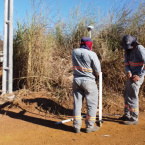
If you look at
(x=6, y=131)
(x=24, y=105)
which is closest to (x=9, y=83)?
(x=24, y=105)

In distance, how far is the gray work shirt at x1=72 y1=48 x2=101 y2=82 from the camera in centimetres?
371

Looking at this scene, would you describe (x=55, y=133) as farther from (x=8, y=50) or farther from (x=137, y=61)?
(x=8, y=50)

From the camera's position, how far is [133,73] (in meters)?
4.25

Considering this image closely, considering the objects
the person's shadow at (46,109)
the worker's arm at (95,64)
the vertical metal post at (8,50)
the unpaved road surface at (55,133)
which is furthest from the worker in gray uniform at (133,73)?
the vertical metal post at (8,50)

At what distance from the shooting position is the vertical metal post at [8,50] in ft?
19.4

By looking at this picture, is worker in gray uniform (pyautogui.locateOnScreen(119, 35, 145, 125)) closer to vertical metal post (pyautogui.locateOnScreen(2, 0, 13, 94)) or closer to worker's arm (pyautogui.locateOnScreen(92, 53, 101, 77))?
worker's arm (pyautogui.locateOnScreen(92, 53, 101, 77))

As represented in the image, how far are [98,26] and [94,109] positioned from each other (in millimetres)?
4483

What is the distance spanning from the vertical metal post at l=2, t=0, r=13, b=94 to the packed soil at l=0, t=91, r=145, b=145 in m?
0.59

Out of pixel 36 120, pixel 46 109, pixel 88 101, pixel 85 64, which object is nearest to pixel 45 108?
pixel 46 109

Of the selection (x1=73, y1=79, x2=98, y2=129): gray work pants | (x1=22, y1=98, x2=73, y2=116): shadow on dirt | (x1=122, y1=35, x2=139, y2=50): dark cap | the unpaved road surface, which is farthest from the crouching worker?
(x1=22, y1=98, x2=73, y2=116): shadow on dirt

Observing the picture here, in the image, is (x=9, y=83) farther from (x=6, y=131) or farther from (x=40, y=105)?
(x=6, y=131)

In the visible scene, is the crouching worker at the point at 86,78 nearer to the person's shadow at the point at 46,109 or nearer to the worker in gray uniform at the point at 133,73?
the person's shadow at the point at 46,109

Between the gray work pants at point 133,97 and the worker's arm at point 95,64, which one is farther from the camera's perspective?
the gray work pants at point 133,97

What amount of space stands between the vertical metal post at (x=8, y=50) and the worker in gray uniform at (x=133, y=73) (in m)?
3.41
